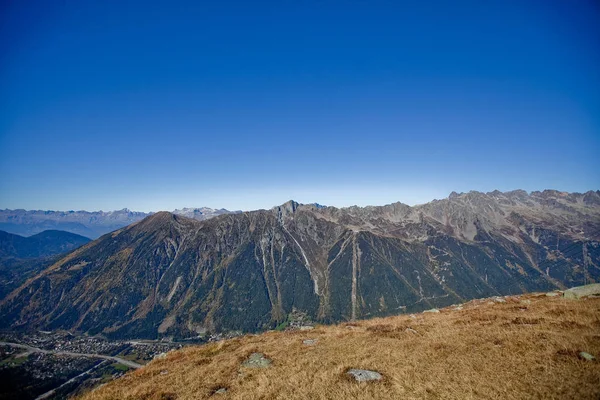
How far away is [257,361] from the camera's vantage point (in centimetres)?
1670

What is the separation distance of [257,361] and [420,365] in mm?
9699

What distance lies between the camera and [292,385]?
12352mm

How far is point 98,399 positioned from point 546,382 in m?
19.6

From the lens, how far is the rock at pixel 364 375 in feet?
39.0

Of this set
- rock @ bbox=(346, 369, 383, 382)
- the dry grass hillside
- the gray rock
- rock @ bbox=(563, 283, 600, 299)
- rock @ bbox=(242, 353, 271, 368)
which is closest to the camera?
the dry grass hillside

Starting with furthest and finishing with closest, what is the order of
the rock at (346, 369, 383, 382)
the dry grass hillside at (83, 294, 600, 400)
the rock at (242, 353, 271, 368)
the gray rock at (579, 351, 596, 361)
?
the rock at (242, 353, 271, 368) < the rock at (346, 369, 383, 382) < the gray rock at (579, 351, 596, 361) < the dry grass hillside at (83, 294, 600, 400)

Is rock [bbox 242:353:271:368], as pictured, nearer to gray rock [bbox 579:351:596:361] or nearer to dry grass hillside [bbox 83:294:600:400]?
dry grass hillside [bbox 83:294:600:400]

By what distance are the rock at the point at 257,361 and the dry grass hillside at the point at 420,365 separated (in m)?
0.47

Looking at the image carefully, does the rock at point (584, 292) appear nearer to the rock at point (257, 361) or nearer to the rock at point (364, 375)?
the rock at point (364, 375)

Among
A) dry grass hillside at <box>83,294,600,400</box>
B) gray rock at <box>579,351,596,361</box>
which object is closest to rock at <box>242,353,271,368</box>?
dry grass hillside at <box>83,294,600,400</box>

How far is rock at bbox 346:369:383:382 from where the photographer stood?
11.9 metres

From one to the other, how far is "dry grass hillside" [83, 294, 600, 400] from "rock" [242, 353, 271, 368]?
0.47 metres

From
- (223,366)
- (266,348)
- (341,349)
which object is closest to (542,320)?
(341,349)

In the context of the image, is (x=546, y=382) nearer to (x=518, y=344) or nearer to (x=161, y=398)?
(x=518, y=344)
